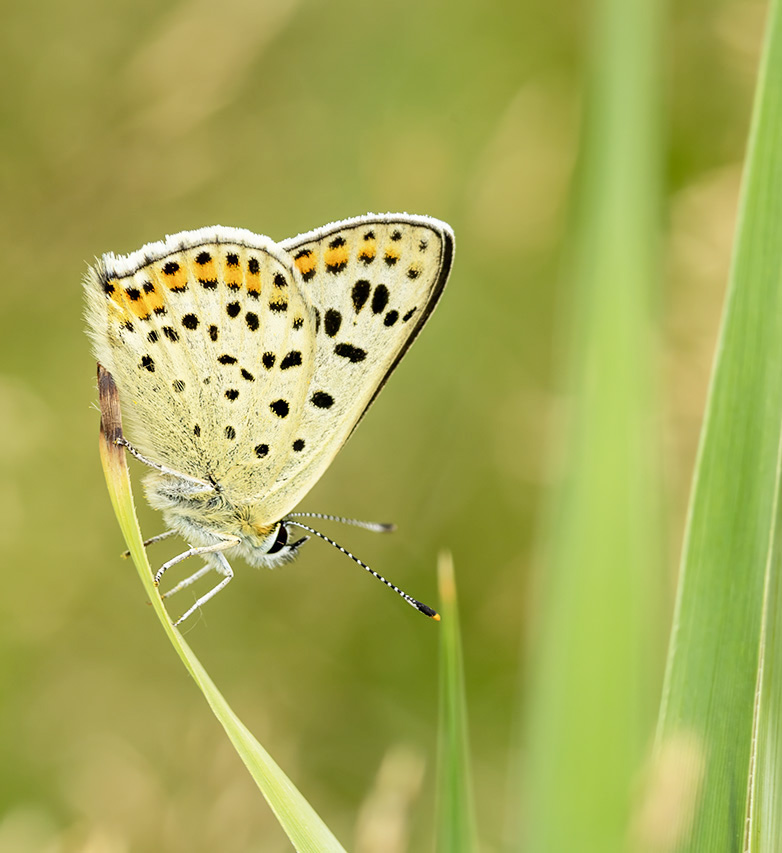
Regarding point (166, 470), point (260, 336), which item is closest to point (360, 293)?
point (260, 336)

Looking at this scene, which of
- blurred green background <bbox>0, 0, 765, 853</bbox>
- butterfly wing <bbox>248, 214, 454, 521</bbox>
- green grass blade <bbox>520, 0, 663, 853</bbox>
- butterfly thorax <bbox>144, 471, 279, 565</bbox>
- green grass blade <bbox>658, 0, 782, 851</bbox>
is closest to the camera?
green grass blade <bbox>658, 0, 782, 851</bbox>

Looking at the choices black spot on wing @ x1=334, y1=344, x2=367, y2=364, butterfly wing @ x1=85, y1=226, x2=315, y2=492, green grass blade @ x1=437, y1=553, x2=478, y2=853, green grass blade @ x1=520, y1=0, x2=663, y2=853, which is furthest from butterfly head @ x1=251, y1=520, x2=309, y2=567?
green grass blade @ x1=437, y1=553, x2=478, y2=853

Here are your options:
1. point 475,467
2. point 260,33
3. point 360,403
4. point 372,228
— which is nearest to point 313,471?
point 360,403

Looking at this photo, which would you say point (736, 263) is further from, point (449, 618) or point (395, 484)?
point (395, 484)

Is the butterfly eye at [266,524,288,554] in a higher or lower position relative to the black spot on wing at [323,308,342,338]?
lower

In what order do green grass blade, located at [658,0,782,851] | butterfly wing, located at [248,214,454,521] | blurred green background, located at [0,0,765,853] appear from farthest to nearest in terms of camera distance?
blurred green background, located at [0,0,765,853], butterfly wing, located at [248,214,454,521], green grass blade, located at [658,0,782,851]

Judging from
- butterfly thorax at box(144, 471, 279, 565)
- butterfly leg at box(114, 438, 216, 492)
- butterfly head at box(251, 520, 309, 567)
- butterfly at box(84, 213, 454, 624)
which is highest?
butterfly at box(84, 213, 454, 624)

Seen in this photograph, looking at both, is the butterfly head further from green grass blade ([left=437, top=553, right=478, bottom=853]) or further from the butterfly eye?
green grass blade ([left=437, top=553, right=478, bottom=853])

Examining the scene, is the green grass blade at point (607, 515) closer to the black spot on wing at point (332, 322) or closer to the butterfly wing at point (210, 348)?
the black spot on wing at point (332, 322)
